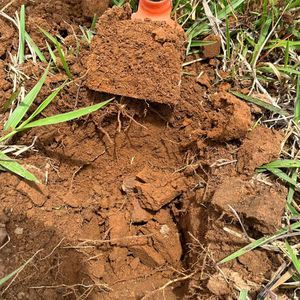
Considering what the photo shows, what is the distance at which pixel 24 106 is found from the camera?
1.78m

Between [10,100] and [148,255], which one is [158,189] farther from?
[10,100]

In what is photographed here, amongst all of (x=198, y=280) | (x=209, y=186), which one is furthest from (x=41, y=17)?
(x=198, y=280)

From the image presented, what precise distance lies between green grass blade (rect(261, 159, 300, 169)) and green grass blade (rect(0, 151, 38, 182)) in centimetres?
93

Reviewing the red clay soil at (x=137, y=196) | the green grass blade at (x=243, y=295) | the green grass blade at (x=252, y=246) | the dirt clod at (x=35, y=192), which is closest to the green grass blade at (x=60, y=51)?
the red clay soil at (x=137, y=196)

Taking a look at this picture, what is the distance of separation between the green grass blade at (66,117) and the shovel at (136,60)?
86 mm

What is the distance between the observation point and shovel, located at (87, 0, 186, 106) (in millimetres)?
1754

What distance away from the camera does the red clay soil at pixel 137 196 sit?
1.62 meters

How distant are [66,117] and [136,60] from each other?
14.5 inches

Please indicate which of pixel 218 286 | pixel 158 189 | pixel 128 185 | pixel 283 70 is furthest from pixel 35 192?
pixel 283 70

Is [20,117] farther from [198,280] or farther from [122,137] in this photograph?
[198,280]

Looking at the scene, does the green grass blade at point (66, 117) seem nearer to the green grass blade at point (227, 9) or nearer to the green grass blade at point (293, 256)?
the green grass blade at point (227, 9)

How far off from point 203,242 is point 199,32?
3.09 feet

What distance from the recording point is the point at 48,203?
1742 millimetres

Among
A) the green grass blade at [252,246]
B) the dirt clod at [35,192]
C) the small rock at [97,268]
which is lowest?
the small rock at [97,268]
